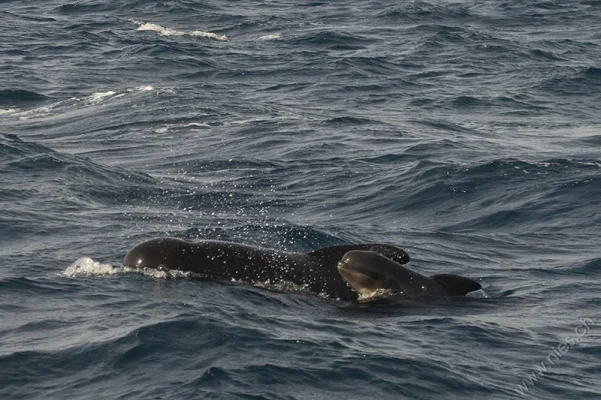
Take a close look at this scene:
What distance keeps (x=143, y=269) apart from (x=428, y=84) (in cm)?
2214

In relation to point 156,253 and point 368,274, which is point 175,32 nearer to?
point 156,253

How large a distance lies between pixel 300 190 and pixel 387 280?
8827mm

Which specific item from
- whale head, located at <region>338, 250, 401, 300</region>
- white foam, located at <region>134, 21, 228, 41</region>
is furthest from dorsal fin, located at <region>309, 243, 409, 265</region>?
white foam, located at <region>134, 21, 228, 41</region>

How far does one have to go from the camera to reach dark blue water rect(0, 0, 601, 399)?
1330 cm

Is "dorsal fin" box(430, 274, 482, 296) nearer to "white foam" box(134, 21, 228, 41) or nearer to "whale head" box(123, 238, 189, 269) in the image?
"whale head" box(123, 238, 189, 269)

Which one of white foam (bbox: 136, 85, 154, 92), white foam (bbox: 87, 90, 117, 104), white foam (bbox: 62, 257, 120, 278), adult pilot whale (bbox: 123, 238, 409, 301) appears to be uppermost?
adult pilot whale (bbox: 123, 238, 409, 301)

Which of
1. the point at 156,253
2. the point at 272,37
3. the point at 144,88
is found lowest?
the point at 272,37

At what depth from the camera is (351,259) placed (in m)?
15.8

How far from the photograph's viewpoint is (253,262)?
16.2 meters

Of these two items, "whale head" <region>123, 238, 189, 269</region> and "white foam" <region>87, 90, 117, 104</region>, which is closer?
"whale head" <region>123, 238, 189, 269</region>

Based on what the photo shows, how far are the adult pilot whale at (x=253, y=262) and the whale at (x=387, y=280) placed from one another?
189 mm

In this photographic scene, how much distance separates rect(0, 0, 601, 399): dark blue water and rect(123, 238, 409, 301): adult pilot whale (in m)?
0.27

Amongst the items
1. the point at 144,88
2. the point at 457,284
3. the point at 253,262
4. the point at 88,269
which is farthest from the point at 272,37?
the point at 457,284

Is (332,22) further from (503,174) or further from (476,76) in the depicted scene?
(503,174)
